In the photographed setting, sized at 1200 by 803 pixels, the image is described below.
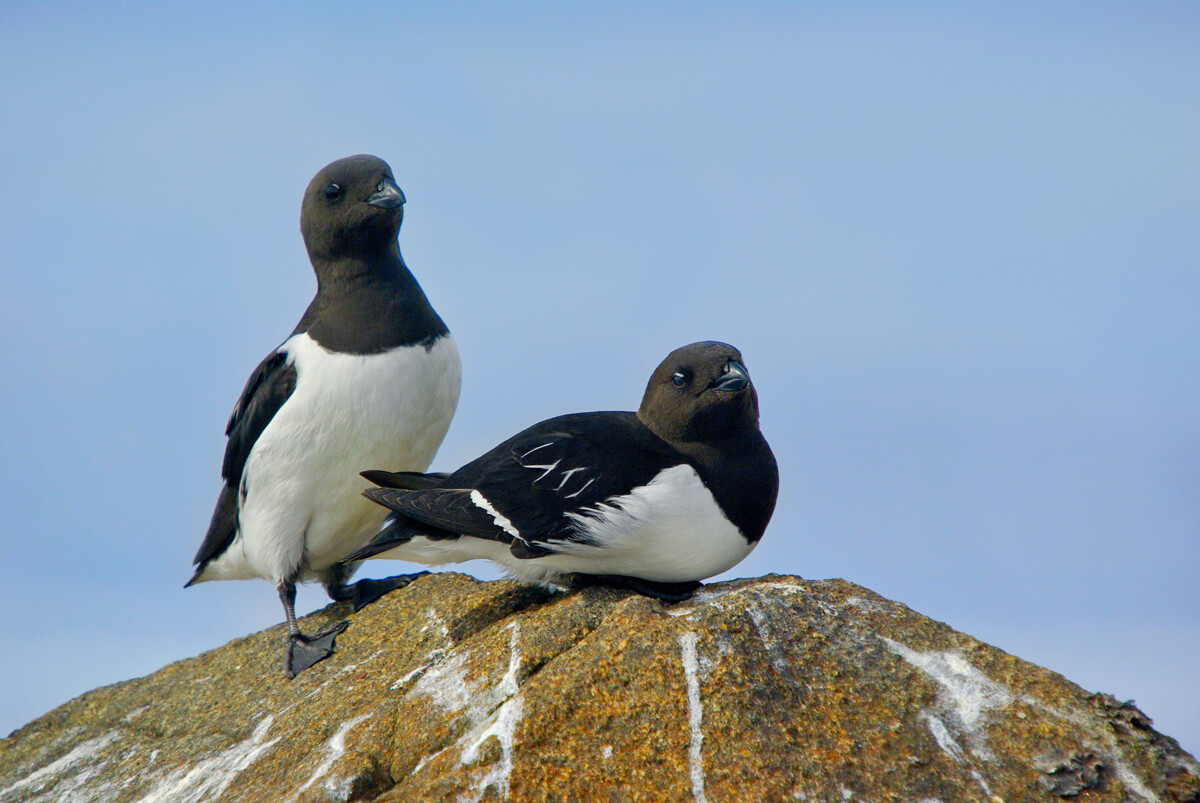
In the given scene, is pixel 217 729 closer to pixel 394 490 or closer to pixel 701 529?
pixel 394 490

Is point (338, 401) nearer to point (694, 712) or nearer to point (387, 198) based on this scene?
point (387, 198)

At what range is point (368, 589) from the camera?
24.6 feet

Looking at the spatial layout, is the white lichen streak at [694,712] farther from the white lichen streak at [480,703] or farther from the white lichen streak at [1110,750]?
the white lichen streak at [1110,750]

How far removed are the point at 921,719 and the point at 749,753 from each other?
2.86ft

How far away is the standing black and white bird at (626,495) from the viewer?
582 cm

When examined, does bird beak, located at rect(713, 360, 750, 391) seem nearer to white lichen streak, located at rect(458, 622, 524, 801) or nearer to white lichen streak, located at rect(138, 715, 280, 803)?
white lichen streak, located at rect(458, 622, 524, 801)

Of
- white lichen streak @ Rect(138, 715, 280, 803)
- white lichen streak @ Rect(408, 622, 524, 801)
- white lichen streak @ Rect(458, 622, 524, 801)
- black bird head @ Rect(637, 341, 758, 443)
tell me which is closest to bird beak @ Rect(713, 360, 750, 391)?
black bird head @ Rect(637, 341, 758, 443)

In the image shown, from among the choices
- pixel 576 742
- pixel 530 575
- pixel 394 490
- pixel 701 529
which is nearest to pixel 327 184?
pixel 394 490

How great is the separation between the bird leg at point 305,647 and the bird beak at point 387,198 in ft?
8.84

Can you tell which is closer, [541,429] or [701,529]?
[701,529]

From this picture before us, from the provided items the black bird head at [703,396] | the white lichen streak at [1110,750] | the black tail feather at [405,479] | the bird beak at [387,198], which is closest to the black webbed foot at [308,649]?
the black tail feather at [405,479]

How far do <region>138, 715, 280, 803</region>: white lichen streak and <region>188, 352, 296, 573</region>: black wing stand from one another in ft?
6.64

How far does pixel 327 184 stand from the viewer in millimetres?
7492

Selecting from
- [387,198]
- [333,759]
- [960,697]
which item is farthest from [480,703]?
[387,198]
